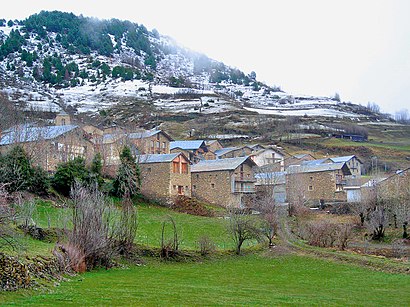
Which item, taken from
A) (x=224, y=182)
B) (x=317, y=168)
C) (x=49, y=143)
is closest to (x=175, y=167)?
(x=224, y=182)

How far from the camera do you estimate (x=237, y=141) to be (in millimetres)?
111750

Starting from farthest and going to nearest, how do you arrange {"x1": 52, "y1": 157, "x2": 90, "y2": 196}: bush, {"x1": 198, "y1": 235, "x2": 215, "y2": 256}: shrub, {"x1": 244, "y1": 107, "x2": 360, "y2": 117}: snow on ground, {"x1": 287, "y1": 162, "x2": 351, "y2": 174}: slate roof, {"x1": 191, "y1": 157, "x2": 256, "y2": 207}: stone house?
1. {"x1": 244, "y1": 107, "x2": 360, "y2": 117}: snow on ground
2. {"x1": 287, "y1": 162, "x2": 351, "y2": 174}: slate roof
3. {"x1": 191, "y1": 157, "x2": 256, "y2": 207}: stone house
4. {"x1": 52, "y1": 157, "x2": 90, "y2": 196}: bush
5. {"x1": 198, "y1": 235, "x2": 215, "y2": 256}: shrub

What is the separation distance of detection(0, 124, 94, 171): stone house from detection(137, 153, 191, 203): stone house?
21.6 feet

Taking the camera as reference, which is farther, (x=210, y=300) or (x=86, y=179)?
(x=86, y=179)

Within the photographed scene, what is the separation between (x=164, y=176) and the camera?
55.3 metres

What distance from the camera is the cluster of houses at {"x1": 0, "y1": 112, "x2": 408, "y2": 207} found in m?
54.7

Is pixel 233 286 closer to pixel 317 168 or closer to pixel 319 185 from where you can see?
pixel 319 185

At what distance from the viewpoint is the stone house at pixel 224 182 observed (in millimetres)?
60438

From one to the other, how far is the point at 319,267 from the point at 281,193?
38.1m

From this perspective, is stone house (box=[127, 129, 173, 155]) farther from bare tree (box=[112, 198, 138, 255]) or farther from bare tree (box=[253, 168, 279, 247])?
bare tree (box=[112, 198, 138, 255])

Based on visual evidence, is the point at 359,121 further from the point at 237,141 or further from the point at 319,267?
the point at 319,267

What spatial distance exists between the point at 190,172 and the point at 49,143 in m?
16.3

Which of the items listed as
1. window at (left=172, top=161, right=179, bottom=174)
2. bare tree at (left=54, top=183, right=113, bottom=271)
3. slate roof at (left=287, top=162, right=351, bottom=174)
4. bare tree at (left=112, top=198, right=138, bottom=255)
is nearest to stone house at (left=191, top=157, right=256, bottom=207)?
window at (left=172, top=161, right=179, bottom=174)

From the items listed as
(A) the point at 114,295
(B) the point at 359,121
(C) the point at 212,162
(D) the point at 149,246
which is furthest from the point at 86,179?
(B) the point at 359,121
